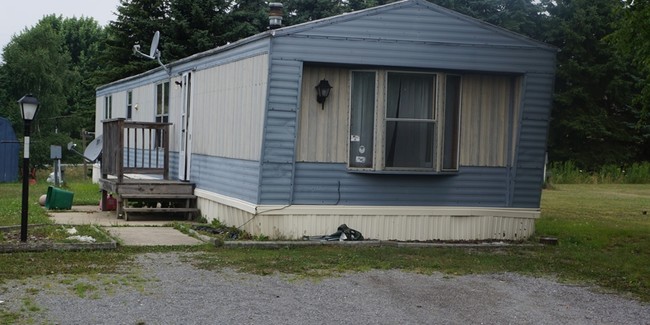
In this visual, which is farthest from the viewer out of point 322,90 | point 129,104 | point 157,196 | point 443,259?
point 129,104

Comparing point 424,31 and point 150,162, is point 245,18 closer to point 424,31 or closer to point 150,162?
point 150,162

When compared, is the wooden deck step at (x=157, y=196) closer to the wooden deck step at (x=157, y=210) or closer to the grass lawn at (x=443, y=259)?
the wooden deck step at (x=157, y=210)

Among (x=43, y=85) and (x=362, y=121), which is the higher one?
(x=43, y=85)

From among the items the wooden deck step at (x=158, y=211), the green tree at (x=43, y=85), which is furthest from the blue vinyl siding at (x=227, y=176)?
the green tree at (x=43, y=85)

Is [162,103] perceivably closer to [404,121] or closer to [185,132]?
[185,132]

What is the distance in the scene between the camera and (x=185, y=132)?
1552 centimetres

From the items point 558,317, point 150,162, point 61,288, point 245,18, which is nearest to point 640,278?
point 558,317

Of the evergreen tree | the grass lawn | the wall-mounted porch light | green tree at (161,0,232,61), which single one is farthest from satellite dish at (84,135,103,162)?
the evergreen tree

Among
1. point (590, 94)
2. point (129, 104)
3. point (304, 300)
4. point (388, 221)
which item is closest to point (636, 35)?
point (388, 221)

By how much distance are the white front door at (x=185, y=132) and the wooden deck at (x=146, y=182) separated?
0.31m

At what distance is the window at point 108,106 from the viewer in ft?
74.4

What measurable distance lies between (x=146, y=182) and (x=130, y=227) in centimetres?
157

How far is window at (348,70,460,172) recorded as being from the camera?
1198 centimetres

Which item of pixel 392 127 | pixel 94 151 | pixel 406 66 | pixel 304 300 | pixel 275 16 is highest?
pixel 275 16
